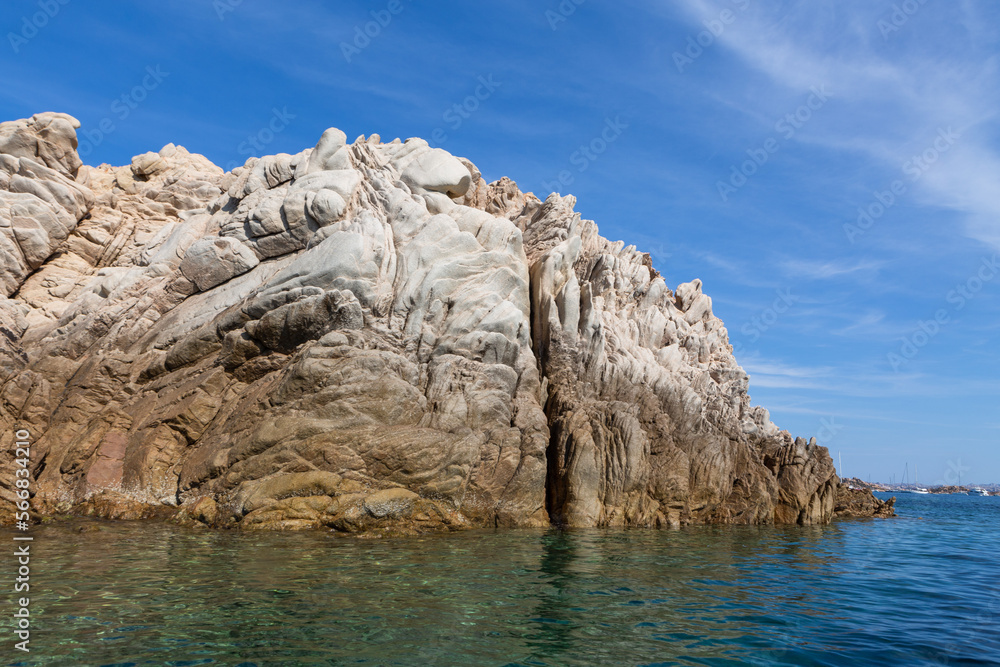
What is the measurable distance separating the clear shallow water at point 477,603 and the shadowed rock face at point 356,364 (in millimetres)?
3050

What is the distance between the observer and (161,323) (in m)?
26.0

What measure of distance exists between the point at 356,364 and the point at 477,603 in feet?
39.6

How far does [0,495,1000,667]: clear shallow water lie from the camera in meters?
8.43

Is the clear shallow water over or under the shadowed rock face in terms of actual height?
under

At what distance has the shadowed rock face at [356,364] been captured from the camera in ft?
65.9

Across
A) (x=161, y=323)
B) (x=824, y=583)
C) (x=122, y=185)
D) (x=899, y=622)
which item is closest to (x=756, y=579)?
(x=824, y=583)

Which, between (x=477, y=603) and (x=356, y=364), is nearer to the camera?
(x=477, y=603)

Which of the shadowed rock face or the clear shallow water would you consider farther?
the shadowed rock face

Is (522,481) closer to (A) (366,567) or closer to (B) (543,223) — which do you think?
(A) (366,567)

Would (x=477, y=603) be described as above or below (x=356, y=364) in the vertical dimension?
below

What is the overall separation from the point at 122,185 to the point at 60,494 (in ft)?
67.9

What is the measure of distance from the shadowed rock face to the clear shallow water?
305cm

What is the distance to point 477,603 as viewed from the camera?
10836 millimetres

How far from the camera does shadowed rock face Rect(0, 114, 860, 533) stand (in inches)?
790
